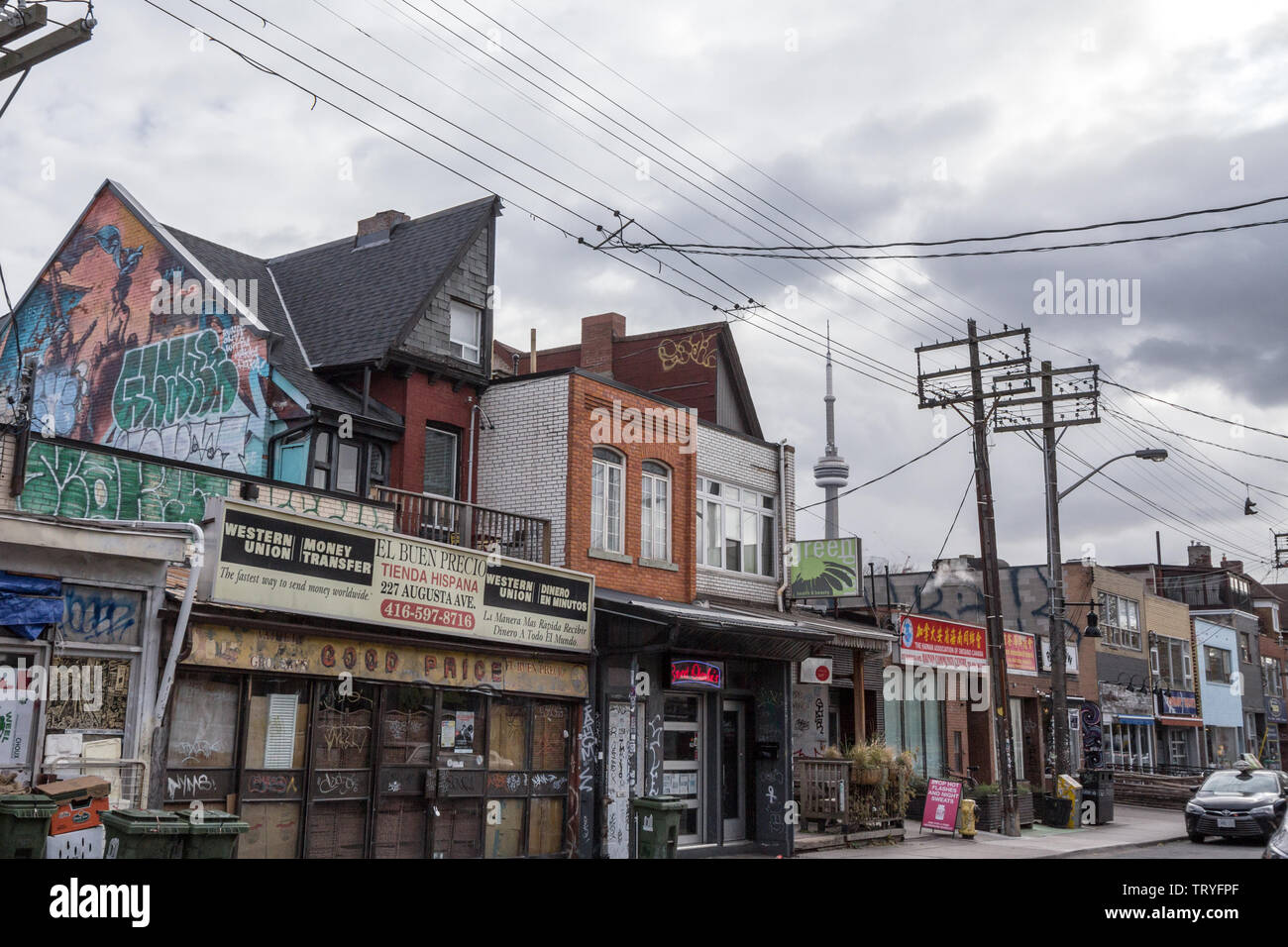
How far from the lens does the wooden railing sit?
2170cm

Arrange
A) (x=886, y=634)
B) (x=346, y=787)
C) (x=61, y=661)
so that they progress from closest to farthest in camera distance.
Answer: (x=61, y=661)
(x=346, y=787)
(x=886, y=634)

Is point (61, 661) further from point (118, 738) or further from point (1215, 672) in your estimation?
point (1215, 672)

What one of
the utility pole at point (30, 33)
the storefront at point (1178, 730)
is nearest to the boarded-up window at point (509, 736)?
the utility pole at point (30, 33)

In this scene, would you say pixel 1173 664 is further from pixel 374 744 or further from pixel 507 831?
pixel 374 744

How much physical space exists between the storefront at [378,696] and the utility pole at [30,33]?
4.80 meters

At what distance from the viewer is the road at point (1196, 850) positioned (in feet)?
68.9

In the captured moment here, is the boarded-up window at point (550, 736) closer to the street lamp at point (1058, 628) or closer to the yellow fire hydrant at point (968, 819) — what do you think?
the yellow fire hydrant at point (968, 819)

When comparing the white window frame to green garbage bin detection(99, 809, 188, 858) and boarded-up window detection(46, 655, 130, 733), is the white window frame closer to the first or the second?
boarded-up window detection(46, 655, 130, 733)

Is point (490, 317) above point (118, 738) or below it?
above

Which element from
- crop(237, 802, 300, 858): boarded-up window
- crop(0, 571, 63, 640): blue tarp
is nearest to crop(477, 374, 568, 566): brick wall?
crop(237, 802, 300, 858): boarded-up window

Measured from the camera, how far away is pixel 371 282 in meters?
22.0

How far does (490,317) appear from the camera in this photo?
21922 millimetres
